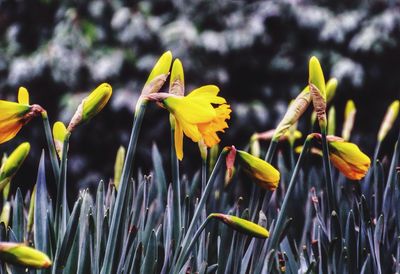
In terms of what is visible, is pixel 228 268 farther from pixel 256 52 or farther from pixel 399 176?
pixel 256 52

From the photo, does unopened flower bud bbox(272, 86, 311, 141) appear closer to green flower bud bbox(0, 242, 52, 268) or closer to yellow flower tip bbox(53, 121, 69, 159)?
yellow flower tip bbox(53, 121, 69, 159)

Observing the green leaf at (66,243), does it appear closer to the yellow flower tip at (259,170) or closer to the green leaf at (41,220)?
the green leaf at (41,220)

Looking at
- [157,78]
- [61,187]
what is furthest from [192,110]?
[61,187]

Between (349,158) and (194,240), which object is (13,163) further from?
(349,158)

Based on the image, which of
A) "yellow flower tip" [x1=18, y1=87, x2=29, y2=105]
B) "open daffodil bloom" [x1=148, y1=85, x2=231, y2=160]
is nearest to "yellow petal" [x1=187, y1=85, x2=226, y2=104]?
"open daffodil bloom" [x1=148, y1=85, x2=231, y2=160]

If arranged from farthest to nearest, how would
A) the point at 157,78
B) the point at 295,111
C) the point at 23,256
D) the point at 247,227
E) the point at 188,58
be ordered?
the point at 188,58, the point at 295,111, the point at 157,78, the point at 247,227, the point at 23,256

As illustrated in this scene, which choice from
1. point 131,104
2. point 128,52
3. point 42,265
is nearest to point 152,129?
point 131,104
